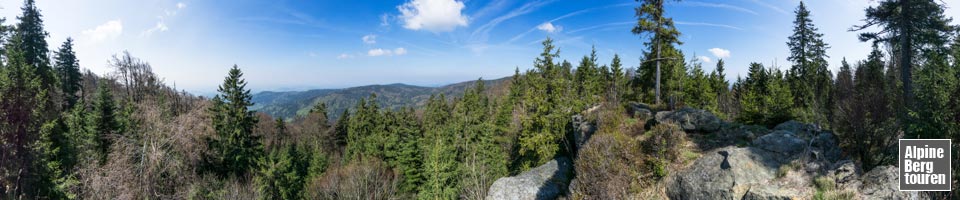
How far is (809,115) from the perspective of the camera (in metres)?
19.3

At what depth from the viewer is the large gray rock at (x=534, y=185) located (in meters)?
14.8

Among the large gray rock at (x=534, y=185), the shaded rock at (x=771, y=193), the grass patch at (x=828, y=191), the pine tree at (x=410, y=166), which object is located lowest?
the pine tree at (x=410, y=166)

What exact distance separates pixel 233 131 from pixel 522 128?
22.8m

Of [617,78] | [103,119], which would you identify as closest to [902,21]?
[617,78]

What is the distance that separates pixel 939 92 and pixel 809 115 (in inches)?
551

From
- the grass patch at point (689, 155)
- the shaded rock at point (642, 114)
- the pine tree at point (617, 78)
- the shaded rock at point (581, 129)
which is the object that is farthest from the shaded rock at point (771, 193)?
the pine tree at point (617, 78)

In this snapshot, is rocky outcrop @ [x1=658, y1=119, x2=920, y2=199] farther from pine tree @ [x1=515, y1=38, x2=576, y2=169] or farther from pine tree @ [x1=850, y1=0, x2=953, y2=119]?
pine tree @ [x1=515, y1=38, x2=576, y2=169]

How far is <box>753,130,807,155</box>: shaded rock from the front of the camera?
10023 millimetres

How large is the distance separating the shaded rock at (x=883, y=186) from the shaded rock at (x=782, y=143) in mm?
2056

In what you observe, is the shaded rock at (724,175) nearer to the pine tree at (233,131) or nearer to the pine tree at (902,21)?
the pine tree at (902,21)

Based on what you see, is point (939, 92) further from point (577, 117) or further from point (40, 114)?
point (40, 114)

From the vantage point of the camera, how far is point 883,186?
746 cm

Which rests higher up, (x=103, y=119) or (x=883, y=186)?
(x=103, y=119)

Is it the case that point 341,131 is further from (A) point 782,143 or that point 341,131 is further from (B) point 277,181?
(A) point 782,143
